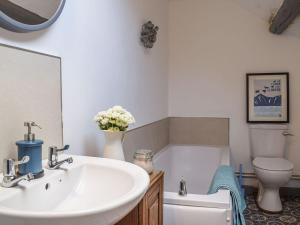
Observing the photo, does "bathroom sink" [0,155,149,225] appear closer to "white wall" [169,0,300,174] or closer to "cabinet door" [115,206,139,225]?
"cabinet door" [115,206,139,225]

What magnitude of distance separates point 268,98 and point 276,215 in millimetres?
1320

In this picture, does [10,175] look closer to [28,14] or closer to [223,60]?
[28,14]

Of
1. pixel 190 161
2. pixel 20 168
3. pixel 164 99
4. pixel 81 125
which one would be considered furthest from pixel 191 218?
pixel 164 99

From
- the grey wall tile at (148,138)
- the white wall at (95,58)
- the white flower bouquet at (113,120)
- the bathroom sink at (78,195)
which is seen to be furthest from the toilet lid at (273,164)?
the bathroom sink at (78,195)

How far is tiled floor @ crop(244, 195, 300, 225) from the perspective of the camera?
2730 mm

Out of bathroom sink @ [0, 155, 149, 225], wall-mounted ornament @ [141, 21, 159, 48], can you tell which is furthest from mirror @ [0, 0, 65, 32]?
wall-mounted ornament @ [141, 21, 159, 48]

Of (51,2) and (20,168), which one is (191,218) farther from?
(51,2)

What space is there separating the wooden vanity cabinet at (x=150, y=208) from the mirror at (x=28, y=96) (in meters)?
0.46

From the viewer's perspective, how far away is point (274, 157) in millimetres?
3248

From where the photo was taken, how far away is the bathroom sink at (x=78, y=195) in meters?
0.67

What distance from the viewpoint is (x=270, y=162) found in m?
3.03

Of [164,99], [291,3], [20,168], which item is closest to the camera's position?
[20,168]

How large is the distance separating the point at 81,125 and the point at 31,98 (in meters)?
0.43

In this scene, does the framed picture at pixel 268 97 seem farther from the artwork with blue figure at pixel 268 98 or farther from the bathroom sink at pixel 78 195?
the bathroom sink at pixel 78 195
